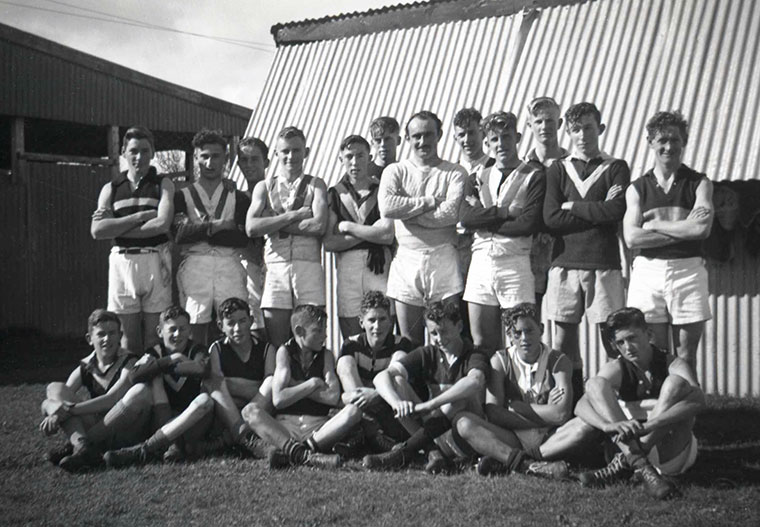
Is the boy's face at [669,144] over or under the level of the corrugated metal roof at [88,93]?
under

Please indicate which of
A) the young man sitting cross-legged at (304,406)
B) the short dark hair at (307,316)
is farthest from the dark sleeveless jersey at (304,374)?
the short dark hair at (307,316)

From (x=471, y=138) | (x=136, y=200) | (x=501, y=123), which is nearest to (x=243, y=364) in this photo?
(x=136, y=200)

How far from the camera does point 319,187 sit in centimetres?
700

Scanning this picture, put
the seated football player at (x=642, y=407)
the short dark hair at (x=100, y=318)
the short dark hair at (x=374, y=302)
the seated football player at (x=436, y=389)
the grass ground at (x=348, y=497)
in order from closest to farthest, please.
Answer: the grass ground at (x=348, y=497) → the seated football player at (x=642, y=407) → the seated football player at (x=436, y=389) → the short dark hair at (x=374, y=302) → the short dark hair at (x=100, y=318)

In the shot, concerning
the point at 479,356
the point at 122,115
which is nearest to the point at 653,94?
the point at 479,356

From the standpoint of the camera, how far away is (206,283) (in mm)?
6906

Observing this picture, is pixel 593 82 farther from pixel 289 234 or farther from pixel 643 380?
pixel 643 380

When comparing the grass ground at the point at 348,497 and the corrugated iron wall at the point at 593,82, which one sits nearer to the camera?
the grass ground at the point at 348,497

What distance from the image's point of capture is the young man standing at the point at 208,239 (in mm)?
6891

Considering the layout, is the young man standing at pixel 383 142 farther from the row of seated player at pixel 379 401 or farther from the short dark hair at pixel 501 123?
the row of seated player at pixel 379 401

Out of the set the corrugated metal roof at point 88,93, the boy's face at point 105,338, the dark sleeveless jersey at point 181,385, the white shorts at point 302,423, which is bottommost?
the white shorts at point 302,423

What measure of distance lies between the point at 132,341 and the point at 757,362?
20.6 feet

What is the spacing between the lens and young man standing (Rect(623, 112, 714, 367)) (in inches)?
228

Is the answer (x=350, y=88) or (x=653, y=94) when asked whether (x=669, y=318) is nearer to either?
(x=653, y=94)
